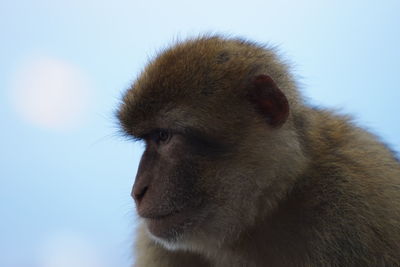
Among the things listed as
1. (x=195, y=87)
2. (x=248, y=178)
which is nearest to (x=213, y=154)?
(x=248, y=178)

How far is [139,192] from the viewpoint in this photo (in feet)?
8.24

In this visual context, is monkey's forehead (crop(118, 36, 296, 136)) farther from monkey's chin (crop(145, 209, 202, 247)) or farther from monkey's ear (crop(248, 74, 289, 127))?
monkey's chin (crop(145, 209, 202, 247))

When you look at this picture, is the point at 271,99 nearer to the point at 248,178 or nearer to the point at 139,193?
the point at 248,178

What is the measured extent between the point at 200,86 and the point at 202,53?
0.23 meters

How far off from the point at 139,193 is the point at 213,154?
36 centimetres

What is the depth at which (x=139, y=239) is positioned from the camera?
3117 millimetres

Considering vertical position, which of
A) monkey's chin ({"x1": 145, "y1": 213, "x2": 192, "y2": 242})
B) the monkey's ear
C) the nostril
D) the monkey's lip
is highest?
the monkey's ear

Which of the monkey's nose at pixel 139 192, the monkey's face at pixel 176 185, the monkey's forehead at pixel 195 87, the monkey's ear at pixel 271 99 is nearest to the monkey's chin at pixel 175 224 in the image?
the monkey's face at pixel 176 185

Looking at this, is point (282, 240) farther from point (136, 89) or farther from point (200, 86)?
point (136, 89)

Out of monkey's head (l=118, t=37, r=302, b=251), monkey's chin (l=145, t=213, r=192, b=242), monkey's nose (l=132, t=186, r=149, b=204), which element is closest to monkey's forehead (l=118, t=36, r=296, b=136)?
monkey's head (l=118, t=37, r=302, b=251)

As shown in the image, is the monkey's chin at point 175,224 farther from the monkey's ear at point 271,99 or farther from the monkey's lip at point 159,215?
the monkey's ear at point 271,99

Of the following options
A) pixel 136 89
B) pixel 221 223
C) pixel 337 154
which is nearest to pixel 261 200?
pixel 221 223

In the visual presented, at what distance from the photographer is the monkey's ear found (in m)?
2.60

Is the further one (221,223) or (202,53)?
(202,53)
